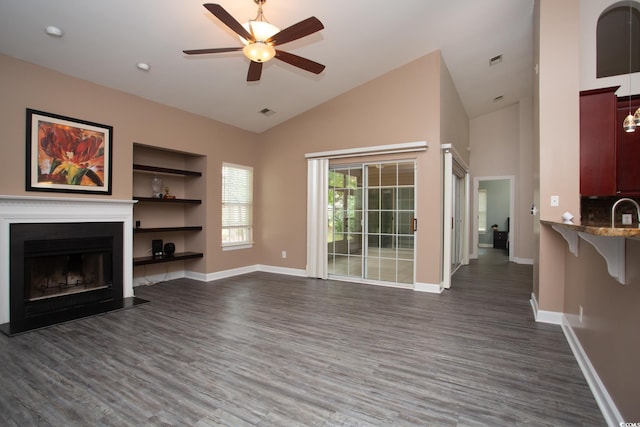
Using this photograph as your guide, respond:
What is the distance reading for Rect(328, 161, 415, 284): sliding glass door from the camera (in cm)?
507

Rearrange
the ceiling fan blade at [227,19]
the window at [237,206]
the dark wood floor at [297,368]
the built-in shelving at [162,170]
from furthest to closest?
1. the window at [237,206]
2. the built-in shelving at [162,170]
3. the ceiling fan blade at [227,19]
4. the dark wood floor at [297,368]

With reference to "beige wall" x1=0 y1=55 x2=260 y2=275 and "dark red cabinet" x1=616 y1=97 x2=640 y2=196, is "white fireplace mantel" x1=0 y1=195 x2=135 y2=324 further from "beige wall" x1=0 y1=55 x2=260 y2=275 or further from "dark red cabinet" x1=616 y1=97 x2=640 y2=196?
"dark red cabinet" x1=616 y1=97 x2=640 y2=196

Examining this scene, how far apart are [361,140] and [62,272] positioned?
16.3 ft

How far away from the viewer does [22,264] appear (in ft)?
11.5

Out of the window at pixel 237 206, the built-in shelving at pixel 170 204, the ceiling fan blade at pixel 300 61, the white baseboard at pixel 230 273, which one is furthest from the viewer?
the window at pixel 237 206

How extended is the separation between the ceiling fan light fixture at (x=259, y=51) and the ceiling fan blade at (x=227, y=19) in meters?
0.06

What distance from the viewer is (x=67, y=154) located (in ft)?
12.8

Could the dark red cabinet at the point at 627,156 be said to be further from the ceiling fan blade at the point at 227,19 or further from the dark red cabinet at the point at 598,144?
the ceiling fan blade at the point at 227,19

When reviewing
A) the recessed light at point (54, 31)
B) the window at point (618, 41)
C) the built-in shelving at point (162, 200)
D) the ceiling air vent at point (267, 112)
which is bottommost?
the built-in shelving at point (162, 200)

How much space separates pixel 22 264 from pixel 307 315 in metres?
3.39

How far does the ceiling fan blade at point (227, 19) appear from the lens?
2322mm

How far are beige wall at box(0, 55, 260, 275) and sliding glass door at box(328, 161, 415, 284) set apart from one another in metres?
1.93

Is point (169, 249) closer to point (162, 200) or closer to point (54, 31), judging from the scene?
point (162, 200)

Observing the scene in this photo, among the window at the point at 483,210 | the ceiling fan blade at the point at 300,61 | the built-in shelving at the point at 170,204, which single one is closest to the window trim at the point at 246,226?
the built-in shelving at the point at 170,204
